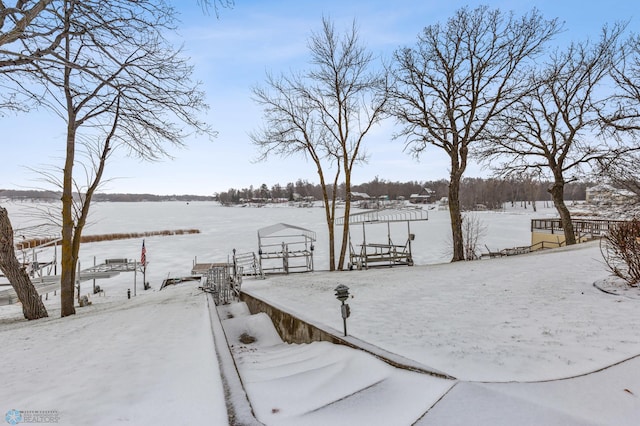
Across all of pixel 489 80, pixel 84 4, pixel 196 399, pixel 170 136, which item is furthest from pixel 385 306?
pixel 489 80

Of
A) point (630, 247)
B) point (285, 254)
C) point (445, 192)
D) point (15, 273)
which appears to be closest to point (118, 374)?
point (15, 273)

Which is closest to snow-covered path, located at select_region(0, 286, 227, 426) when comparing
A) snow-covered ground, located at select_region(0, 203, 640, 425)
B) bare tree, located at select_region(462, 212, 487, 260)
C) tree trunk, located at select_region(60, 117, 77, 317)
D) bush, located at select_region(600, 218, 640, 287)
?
snow-covered ground, located at select_region(0, 203, 640, 425)

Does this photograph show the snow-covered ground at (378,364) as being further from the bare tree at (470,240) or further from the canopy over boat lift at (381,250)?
the bare tree at (470,240)

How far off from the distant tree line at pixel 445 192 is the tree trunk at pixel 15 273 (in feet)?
68.3

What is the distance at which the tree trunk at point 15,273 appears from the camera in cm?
839

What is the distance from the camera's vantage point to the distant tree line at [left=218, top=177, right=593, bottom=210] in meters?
92.7

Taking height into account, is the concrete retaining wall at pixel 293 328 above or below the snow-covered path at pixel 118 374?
below

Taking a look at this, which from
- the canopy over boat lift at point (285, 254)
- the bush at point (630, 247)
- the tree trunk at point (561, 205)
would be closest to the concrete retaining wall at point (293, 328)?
the canopy over boat lift at point (285, 254)

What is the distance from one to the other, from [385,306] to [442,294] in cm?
145

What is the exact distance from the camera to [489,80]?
45.6ft

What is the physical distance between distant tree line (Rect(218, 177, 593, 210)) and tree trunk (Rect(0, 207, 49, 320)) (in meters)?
20.8

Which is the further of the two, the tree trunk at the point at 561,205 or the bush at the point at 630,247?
the tree trunk at the point at 561,205

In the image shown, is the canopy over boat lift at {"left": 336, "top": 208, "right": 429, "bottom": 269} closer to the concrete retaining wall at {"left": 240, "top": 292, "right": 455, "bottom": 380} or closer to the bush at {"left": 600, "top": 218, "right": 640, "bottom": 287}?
the concrete retaining wall at {"left": 240, "top": 292, "right": 455, "bottom": 380}

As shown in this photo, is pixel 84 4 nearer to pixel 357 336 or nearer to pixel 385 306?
pixel 357 336
